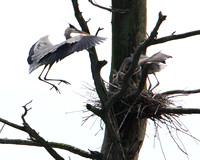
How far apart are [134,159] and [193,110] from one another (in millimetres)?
747

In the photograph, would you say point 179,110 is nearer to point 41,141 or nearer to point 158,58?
point 158,58

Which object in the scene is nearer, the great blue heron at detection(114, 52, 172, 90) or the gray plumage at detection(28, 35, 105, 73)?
the gray plumage at detection(28, 35, 105, 73)

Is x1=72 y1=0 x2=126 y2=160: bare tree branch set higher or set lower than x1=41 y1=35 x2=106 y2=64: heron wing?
lower

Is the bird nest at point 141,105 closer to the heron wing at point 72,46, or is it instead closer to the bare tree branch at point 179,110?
the bare tree branch at point 179,110

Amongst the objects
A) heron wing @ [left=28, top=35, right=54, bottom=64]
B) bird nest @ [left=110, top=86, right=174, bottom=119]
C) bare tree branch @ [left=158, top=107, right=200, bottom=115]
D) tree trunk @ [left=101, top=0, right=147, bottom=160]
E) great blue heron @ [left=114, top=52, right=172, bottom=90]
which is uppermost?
heron wing @ [left=28, top=35, right=54, bottom=64]

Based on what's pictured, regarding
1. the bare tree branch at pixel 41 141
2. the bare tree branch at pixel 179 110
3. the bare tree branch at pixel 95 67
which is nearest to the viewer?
the bare tree branch at pixel 95 67

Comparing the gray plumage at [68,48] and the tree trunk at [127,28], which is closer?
the gray plumage at [68,48]

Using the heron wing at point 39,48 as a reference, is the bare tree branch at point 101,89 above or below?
below

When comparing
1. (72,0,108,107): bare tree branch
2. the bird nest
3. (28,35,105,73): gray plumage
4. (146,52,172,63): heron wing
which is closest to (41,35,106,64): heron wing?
(28,35,105,73): gray plumage

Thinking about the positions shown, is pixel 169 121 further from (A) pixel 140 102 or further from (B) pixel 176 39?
(B) pixel 176 39

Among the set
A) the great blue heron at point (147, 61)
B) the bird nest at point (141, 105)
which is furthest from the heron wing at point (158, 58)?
the bird nest at point (141, 105)

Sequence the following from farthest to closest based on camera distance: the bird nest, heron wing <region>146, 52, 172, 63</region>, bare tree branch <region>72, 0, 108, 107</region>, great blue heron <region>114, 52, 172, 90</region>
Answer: heron wing <region>146, 52, 172, 63</region> < great blue heron <region>114, 52, 172, 90</region> < the bird nest < bare tree branch <region>72, 0, 108, 107</region>

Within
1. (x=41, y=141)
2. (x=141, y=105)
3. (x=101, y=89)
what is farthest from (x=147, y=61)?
(x=41, y=141)

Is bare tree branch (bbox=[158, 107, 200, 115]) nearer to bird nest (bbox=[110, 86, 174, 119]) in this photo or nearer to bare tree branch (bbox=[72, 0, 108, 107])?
bird nest (bbox=[110, 86, 174, 119])
